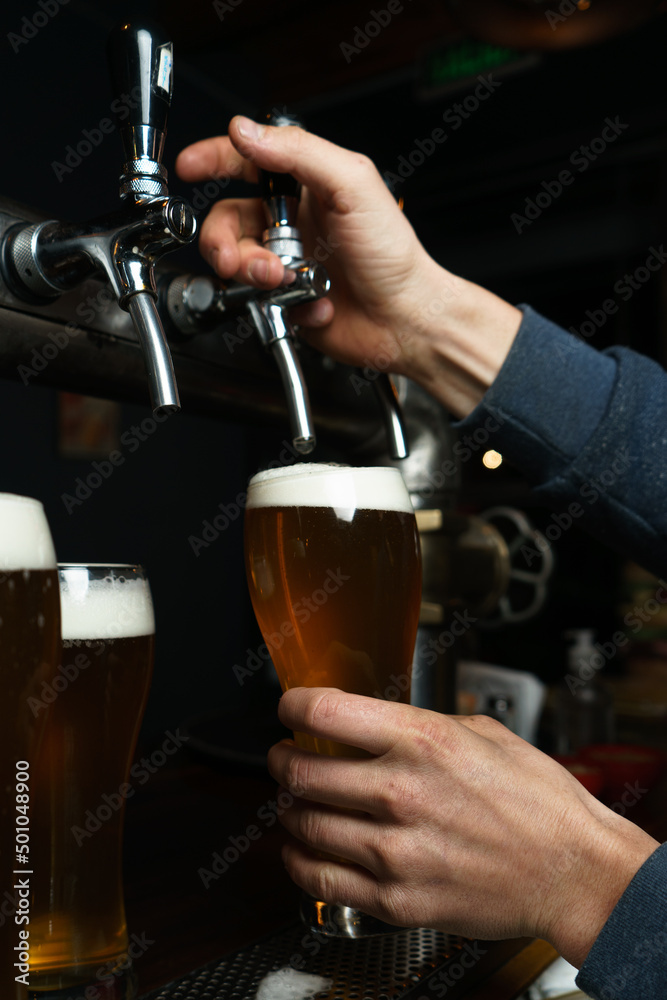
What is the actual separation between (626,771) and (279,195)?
82 cm

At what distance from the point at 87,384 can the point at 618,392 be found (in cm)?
63

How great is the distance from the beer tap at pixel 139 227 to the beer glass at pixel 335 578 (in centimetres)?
12

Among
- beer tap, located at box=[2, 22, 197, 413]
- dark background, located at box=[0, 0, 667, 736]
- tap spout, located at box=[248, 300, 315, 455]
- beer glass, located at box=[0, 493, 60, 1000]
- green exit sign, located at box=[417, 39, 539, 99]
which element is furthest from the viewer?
green exit sign, located at box=[417, 39, 539, 99]

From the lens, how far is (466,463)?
Result: 3.66m

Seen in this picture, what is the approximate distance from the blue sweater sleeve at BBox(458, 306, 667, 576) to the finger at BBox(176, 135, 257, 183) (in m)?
0.38

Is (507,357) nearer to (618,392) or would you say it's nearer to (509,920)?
(618,392)

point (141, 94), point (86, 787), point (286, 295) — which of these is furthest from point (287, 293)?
point (86, 787)

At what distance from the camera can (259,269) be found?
714 mm

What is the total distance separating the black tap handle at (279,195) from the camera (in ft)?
2.49

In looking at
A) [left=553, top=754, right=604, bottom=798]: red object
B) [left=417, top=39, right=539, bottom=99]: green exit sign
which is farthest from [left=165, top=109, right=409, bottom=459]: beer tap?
[left=417, top=39, right=539, bottom=99]: green exit sign

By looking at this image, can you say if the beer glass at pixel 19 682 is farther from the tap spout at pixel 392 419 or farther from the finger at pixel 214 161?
the finger at pixel 214 161

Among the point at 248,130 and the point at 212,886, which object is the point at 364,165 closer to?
the point at 248,130

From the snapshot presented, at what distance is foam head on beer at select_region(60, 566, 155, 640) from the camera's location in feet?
1.82

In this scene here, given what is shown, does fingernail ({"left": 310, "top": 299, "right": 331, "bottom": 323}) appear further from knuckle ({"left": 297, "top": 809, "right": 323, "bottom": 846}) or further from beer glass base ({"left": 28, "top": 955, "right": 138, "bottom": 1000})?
beer glass base ({"left": 28, "top": 955, "right": 138, "bottom": 1000})
